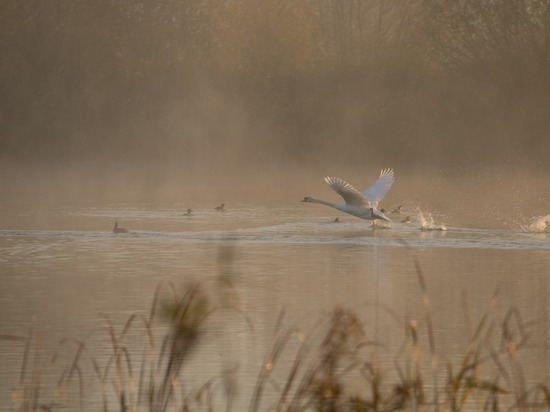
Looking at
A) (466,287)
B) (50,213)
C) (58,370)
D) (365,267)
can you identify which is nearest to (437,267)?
(365,267)

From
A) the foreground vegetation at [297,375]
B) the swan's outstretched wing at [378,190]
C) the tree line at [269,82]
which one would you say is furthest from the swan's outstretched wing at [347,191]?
the tree line at [269,82]

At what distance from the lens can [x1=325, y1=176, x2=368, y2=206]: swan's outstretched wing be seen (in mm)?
18938

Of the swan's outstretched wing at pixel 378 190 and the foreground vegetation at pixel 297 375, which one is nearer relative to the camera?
the foreground vegetation at pixel 297 375

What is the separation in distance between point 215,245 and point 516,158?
2248cm

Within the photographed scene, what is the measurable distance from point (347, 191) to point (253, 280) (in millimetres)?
5096

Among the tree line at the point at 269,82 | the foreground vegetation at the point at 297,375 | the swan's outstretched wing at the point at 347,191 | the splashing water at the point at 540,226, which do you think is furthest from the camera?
the tree line at the point at 269,82

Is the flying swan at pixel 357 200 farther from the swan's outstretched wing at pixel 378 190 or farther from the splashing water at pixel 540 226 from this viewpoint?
the splashing water at pixel 540 226

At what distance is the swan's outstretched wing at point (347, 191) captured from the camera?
1894 centimetres

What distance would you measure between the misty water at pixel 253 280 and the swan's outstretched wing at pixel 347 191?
54 centimetres

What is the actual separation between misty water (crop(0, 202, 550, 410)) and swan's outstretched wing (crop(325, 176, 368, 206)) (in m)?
0.54

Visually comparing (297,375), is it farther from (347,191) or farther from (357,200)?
(357,200)

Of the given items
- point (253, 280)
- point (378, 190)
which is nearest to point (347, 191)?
point (378, 190)

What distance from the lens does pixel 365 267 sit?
15.6 meters

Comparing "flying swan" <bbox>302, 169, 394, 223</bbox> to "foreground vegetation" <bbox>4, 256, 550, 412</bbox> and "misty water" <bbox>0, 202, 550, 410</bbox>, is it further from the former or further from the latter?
"foreground vegetation" <bbox>4, 256, 550, 412</bbox>
